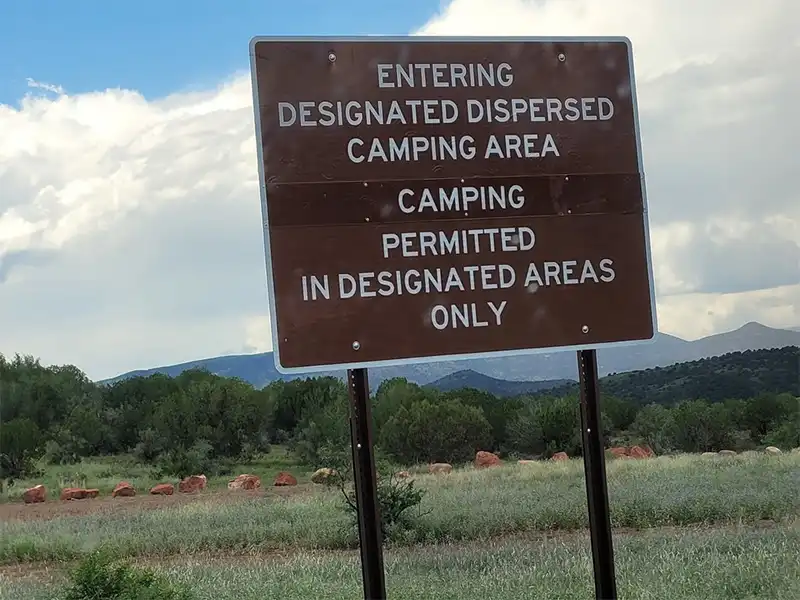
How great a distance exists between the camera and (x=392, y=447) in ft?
56.4

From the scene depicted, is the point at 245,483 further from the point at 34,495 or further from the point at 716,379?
the point at 716,379

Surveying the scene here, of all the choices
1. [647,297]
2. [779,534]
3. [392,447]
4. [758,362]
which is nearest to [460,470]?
[392,447]

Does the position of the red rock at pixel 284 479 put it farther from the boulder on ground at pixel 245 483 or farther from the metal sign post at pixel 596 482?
the metal sign post at pixel 596 482

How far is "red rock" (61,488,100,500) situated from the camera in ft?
52.0

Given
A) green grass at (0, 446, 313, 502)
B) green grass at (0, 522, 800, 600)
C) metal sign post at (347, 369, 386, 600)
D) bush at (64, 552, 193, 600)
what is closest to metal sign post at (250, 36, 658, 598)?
metal sign post at (347, 369, 386, 600)

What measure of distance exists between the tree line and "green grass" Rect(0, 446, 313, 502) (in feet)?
0.85

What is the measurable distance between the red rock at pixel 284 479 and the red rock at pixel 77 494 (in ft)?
10.4

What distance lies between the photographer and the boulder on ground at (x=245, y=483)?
16250 millimetres

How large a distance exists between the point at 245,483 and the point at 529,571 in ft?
31.3

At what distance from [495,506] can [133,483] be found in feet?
27.6

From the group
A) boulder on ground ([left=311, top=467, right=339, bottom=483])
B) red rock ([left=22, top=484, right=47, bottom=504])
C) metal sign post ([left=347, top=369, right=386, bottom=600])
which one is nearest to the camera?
metal sign post ([left=347, top=369, right=386, bottom=600])

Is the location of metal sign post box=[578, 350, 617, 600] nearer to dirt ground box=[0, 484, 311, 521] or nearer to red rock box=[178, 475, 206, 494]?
dirt ground box=[0, 484, 311, 521]

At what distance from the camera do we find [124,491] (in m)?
16.1

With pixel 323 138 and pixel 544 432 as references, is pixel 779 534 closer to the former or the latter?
pixel 323 138
